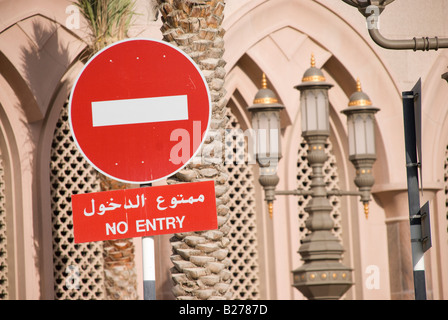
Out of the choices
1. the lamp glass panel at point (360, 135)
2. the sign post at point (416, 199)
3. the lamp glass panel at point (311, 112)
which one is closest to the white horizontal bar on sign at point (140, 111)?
the sign post at point (416, 199)

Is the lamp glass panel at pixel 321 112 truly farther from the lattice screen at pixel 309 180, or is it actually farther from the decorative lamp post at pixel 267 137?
the lattice screen at pixel 309 180

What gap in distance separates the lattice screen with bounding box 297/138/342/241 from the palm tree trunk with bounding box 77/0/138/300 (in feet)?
13.9

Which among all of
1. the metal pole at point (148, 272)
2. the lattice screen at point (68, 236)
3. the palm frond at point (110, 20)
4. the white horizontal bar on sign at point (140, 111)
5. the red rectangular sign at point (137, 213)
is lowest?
the metal pole at point (148, 272)

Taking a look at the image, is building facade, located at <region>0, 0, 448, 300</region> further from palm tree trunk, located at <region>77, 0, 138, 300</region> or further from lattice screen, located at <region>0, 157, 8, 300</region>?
palm tree trunk, located at <region>77, 0, 138, 300</region>

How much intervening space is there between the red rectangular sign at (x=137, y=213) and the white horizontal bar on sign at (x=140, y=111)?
1.04 ft

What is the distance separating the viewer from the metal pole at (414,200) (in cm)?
498

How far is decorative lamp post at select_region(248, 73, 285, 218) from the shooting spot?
29.7 ft

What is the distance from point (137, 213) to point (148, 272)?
27 centimetres

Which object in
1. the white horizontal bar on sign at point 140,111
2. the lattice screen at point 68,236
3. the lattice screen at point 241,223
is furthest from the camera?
the lattice screen at point 241,223

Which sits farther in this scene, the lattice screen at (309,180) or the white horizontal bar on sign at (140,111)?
the lattice screen at (309,180)

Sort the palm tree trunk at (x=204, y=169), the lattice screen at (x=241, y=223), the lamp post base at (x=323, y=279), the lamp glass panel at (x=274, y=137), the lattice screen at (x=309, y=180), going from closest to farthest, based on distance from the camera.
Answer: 1. the palm tree trunk at (x=204, y=169)
2. the lamp post base at (x=323, y=279)
3. the lamp glass panel at (x=274, y=137)
4. the lattice screen at (x=241, y=223)
5. the lattice screen at (x=309, y=180)

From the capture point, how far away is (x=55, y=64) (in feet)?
37.7

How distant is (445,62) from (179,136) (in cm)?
1107

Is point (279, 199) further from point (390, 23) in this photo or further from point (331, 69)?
point (390, 23)
